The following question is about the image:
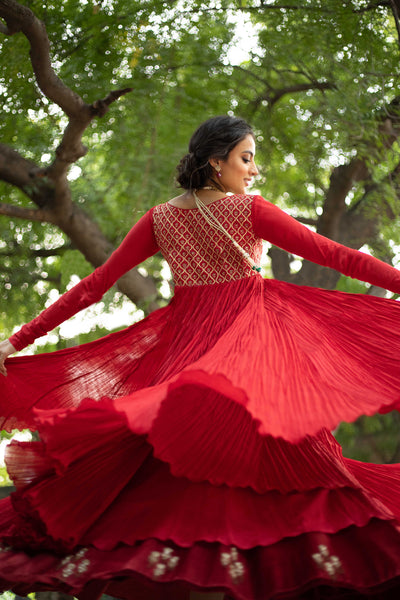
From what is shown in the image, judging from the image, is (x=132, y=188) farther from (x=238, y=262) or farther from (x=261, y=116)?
(x=238, y=262)

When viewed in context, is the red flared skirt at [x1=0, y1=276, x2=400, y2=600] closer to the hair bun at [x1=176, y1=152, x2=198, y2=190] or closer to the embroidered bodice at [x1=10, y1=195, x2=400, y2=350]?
the embroidered bodice at [x1=10, y1=195, x2=400, y2=350]

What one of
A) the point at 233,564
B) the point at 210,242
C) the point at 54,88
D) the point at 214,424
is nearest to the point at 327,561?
the point at 233,564

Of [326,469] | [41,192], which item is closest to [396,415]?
[41,192]

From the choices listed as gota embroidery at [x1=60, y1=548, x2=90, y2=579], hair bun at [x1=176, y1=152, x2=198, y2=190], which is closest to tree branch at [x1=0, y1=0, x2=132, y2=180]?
hair bun at [x1=176, y1=152, x2=198, y2=190]

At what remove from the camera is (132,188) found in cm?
448

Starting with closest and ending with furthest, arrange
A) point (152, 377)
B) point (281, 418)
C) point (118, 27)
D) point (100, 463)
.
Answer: point (281, 418), point (100, 463), point (152, 377), point (118, 27)

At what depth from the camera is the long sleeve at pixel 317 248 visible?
1942mm

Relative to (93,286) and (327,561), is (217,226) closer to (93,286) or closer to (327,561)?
(93,286)

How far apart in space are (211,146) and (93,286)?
652 mm

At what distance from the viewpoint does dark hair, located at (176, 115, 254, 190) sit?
2.25 meters

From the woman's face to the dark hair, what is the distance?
0.02m

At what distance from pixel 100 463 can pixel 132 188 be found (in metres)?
2.96

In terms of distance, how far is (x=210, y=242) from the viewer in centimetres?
212

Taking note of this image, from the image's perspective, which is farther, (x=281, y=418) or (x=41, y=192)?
(x=41, y=192)
